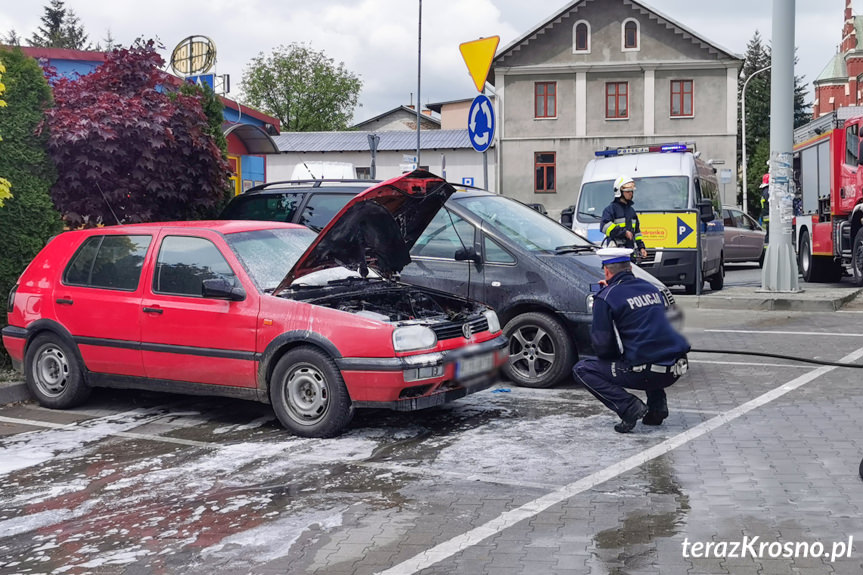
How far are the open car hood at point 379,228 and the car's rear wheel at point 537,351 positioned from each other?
1.23 metres

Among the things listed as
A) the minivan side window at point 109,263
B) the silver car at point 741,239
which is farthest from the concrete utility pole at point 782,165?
the minivan side window at point 109,263

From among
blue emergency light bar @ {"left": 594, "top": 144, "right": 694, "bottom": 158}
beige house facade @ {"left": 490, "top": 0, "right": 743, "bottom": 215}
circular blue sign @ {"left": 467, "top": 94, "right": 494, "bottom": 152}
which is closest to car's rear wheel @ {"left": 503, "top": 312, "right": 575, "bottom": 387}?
circular blue sign @ {"left": 467, "top": 94, "right": 494, "bottom": 152}

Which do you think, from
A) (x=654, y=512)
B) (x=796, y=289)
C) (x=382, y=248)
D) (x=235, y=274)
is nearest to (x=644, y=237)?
(x=796, y=289)

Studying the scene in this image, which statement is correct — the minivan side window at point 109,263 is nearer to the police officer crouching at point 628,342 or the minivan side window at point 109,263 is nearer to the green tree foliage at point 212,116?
the green tree foliage at point 212,116

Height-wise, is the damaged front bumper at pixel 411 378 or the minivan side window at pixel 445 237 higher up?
the minivan side window at pixel 445 237

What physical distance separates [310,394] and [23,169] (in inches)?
187

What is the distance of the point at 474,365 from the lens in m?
7.46

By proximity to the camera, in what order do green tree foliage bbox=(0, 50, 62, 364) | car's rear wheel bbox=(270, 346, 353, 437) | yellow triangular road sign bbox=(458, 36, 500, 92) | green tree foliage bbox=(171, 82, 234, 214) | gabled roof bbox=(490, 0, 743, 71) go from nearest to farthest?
car's rear wheel bbox=(270, 346, 353, 437) → green tree foliage bbox=(0, 50, 62, 364) → green tree foliage bbox=(171, 82, 234, 214) → yellow triangular road sign bbox=(458, 36, 500, 92) → gabled roof bbox=(490, 0, 743, 71)

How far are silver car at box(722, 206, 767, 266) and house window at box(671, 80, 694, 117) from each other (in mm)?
23607

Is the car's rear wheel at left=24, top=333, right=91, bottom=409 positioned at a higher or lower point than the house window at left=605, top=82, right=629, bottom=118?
lower

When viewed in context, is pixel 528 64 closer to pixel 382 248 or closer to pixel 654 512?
pixel 382 248

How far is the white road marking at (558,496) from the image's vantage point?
15.2 ft

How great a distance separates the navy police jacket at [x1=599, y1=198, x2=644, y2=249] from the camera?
41.3 ft

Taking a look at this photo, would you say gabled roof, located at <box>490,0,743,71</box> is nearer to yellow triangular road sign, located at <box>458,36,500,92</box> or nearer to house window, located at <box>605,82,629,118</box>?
house window, located at <box>605,82,629,118</box>
